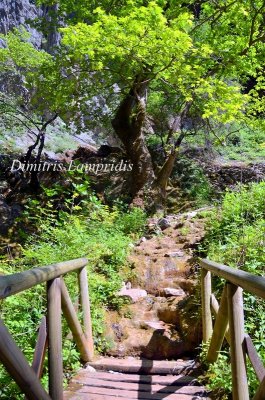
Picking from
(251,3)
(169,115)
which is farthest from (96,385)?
(169,115)

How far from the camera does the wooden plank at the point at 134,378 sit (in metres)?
3.97

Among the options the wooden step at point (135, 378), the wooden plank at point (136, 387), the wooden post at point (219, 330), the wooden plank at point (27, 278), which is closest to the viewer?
the wooden plank at point (27, 278)

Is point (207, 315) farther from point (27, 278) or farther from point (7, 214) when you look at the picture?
point (7, 214)

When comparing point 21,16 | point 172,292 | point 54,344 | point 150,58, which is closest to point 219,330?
point 54,344

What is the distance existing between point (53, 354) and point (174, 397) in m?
1.42

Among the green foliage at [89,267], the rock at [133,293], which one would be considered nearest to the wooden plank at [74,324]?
the green foliage at [89,267]

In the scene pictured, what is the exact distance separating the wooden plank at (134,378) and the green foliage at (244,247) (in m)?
0.30

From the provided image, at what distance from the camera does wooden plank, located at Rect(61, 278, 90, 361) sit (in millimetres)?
3446

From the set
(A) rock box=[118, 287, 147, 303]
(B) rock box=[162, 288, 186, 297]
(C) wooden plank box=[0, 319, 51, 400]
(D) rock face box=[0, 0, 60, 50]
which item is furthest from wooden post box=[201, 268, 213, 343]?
(D) rock face box=[0, 0, 60, 50]

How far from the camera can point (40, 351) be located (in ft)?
9.11

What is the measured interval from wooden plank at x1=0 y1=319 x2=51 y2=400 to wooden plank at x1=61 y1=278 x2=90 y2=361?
1322 millimetres

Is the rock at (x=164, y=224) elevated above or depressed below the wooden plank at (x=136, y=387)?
above

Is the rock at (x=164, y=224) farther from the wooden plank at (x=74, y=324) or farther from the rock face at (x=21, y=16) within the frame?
the rock face at (x=21, y=16)

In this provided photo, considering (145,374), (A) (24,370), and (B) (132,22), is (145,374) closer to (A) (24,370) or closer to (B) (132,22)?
(A) (24,370)
